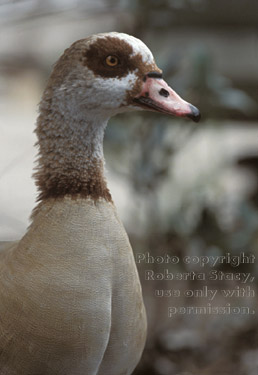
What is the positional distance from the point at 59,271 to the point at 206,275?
1.40 m

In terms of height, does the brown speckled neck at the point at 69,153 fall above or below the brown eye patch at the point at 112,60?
below

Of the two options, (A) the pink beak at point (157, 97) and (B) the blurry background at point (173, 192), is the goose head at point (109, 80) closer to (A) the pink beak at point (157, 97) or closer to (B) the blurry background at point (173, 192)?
(A) the pink beak at point (157, 97)

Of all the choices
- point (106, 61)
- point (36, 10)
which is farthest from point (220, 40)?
point (106, 61)

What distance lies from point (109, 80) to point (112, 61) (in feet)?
0.12

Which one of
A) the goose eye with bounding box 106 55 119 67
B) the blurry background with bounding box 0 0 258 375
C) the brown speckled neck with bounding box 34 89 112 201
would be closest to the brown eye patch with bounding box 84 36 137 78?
the goose eye with bounding box 106 55 119 67

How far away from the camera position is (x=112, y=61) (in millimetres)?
1218

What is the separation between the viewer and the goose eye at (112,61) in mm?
1216

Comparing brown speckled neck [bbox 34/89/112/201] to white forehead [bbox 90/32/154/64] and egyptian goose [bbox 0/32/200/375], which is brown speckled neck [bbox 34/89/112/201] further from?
white forehead [bbox 90/32/154/64]

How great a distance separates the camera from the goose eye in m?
1.22

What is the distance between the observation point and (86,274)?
1208mm

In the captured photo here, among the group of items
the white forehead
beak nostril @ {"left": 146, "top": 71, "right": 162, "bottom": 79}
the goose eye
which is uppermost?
the white forehead

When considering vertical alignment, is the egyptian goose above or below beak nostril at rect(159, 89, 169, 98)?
below

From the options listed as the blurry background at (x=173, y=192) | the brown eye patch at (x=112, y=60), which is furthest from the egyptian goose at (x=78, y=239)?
the blurry background at (x=173, y=192)

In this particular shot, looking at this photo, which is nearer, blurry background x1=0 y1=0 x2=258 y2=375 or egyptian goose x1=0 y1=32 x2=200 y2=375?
egyptian goose x1=0 y1=32 x2=200 y2=375
